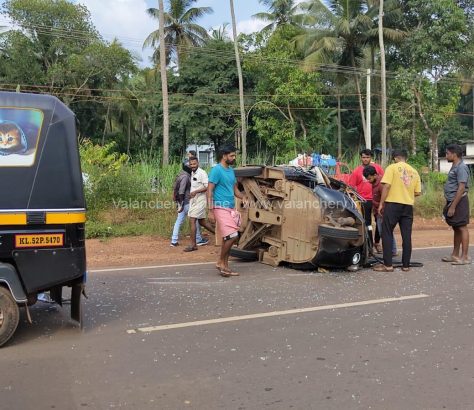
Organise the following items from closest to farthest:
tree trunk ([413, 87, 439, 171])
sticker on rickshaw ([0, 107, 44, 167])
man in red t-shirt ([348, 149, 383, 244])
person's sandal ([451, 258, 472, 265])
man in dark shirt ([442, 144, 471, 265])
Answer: sticker on rickshaw ([0, 107, 44, 167])
man in dark shirt ([442, 144, 471, 265])
person's sandal ([451, 258, 472, 265])
man in red t-shirt ([348, 149, 383, 244])
tree trunk ([413, 87, 439, 171])

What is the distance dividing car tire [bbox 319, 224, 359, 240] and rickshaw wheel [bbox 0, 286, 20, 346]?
4.22 m

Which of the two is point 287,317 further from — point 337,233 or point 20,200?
point 20,200

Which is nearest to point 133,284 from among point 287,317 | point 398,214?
point 287,317

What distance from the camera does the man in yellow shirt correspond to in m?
7.91

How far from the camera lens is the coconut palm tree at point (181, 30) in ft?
118

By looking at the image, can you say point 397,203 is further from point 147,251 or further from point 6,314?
point 6,314

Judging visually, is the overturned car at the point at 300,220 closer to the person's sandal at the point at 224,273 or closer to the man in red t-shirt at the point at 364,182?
the man in red t-shirt at the point at 364,182

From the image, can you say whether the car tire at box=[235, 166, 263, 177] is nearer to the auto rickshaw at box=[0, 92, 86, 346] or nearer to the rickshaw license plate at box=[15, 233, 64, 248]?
the auto rickshaw at box=[0, 92, 86, 346]

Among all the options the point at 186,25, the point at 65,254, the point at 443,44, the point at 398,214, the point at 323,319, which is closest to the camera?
the point at 65,254

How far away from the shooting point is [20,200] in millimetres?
4383

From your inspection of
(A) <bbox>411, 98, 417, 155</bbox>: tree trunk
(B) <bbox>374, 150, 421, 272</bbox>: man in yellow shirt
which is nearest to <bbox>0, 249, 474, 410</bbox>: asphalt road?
(B) <bbox>374, 150, 421, 272</bbox>: man in yellow shirt

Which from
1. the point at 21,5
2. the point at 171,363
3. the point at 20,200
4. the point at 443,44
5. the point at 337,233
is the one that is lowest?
the point at 171,363

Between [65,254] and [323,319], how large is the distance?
Result: 2.70 m

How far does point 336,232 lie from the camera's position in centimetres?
727
